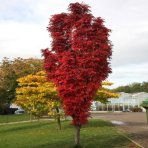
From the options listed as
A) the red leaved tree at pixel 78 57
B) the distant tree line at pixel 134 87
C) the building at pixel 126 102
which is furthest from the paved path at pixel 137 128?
the distant tree line at pixel 134 87

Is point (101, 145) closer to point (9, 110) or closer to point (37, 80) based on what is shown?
point (37, 80)

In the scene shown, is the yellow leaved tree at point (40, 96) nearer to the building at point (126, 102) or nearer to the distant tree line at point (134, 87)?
the building at point (126, 102)

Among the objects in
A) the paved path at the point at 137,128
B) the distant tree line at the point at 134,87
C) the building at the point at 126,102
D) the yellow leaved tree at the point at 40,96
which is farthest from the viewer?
the distant tree line at the point at 134,87

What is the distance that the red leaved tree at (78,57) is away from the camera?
56.5 feet

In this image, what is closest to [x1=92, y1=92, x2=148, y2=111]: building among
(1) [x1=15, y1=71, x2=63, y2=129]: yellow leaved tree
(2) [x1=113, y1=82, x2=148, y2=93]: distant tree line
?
(1) [x1=15, y1=71, x2=63, y2=129]: yellow leaved tree

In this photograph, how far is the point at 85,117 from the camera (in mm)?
17531

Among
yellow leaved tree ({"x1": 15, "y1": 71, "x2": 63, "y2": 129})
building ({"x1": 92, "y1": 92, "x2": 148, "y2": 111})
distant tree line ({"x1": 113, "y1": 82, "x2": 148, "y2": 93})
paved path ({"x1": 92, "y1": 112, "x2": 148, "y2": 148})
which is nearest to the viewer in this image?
paved path ({"x1": 92, "y1": 112, "x2": 148, "y2": 148})

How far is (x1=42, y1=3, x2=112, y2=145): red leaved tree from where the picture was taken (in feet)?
56.5

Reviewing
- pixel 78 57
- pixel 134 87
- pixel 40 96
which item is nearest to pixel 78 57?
pixel 78 57

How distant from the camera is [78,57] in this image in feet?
56.9

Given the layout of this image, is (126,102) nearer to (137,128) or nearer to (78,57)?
(137,128)

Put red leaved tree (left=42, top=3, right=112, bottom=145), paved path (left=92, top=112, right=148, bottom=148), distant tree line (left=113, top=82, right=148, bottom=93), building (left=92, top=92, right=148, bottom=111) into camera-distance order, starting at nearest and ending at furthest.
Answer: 1. red leaved tree (left=42, top=3, right=112, bottom=145)
2. paved path (left=92, top=112, right=148, bottom=148)
3. building (left=92, top=92, right=148, bottom=111)
4. distant tree line (left=113, top=82, right=148, bottom=93)

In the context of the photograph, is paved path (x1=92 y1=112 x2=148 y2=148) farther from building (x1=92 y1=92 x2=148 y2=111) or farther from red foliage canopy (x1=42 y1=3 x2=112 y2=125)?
building (x1=92 y1=92 x2=148 y2=111)

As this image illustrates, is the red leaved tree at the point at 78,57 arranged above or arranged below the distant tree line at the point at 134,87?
below
